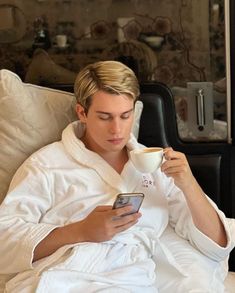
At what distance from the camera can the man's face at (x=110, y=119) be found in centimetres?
168

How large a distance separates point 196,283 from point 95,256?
329 mm

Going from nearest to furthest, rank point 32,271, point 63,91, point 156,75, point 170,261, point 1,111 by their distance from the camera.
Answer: point 32,271, point 170,261, point 1,111, point 63,91, point 156,75

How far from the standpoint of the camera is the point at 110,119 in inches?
66.9

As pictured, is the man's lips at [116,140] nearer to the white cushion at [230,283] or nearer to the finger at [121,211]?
the finger at [121,211]

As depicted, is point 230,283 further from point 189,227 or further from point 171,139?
point 171,139

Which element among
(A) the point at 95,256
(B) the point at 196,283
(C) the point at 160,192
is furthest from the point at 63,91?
(B) the point at 196,283

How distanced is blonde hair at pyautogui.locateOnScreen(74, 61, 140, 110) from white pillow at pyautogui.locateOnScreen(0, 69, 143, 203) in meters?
0.21

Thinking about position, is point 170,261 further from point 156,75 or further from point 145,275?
point 156,75

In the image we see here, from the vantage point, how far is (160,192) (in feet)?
5.99

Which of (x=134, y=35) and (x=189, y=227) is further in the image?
(x=134, y=35)

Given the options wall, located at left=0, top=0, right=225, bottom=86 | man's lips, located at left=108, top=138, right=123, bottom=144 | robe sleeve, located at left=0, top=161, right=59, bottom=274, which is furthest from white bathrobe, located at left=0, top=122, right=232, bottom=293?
wall, located at left=0, top=0, right=225, bottom=86

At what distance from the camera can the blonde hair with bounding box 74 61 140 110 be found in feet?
5.53

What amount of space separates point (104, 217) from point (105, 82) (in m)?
0.42

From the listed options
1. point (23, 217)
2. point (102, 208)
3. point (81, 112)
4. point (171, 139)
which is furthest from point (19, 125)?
point (171, 139)
